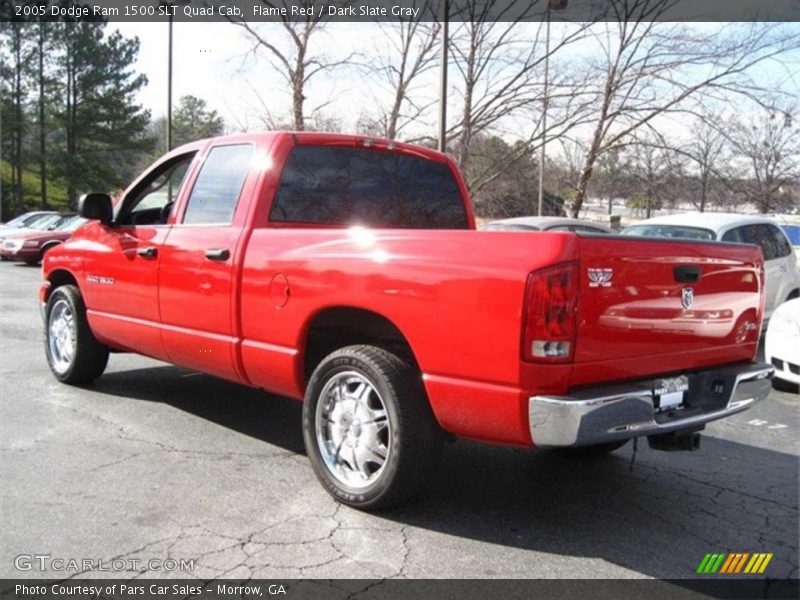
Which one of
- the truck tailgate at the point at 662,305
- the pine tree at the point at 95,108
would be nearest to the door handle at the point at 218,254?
the truck tailgate at the point at 662,305

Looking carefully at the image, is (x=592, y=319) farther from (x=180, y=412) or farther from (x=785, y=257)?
(x=785, y=257)

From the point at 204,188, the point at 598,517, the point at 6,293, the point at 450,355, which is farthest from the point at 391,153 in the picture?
the point at 6,293

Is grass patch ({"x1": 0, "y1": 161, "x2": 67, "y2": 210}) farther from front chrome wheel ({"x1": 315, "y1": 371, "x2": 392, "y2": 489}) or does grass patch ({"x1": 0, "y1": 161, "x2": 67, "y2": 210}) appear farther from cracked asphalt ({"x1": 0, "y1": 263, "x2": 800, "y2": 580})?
front chrome wheel ({"x1": 315, "y1": 371, "x2": 392, "y2": 489})

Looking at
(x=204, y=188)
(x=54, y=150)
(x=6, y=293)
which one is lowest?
(x=6, y=293)

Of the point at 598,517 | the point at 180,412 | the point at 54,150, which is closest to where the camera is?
the point at 598,517

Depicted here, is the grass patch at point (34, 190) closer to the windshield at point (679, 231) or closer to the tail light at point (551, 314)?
the windshield at point (679, 231)

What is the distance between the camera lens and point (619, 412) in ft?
10.5

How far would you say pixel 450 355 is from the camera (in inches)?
132

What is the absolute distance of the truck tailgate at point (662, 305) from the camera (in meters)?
3.18

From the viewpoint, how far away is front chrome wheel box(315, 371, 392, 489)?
3.79 meters

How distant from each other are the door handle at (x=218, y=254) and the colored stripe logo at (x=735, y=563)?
118 inches

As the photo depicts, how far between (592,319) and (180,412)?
11.7 ft

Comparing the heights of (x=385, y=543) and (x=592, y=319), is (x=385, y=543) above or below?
below

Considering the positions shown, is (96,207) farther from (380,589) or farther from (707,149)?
(707,149)
